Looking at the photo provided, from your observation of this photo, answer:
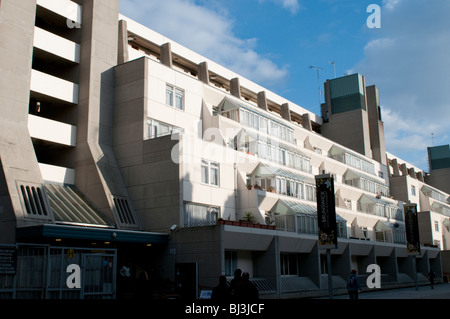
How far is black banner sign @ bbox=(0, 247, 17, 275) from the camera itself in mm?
18953

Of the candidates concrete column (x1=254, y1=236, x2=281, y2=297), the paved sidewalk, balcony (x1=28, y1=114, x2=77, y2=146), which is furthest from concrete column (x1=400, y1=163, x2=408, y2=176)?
balcony (x1=28, y1=114, x2=77, y2=146)

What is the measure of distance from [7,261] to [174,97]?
68.4 feet

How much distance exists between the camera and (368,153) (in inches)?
2751

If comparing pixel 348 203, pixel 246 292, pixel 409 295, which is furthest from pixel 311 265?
pixel 246 292

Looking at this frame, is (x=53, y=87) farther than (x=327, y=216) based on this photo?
Yes

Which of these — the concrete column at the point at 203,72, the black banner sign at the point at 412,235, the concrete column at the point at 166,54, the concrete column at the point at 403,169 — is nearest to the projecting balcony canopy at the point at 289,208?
the black banner sign at the point at 412,235

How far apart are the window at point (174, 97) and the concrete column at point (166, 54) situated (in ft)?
21.4

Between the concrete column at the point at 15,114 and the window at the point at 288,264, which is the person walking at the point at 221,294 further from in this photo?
the window at the point at 288,264

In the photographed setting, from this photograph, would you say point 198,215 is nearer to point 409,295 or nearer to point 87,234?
point 87,234

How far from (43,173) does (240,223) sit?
1301 centimetres

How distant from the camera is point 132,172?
34.7 m

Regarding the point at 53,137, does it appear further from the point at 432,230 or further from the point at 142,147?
→ the point at 432,230

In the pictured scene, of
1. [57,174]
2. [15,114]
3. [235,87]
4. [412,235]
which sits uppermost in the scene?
[235,87]

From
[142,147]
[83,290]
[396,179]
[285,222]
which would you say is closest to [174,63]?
[142,147]
